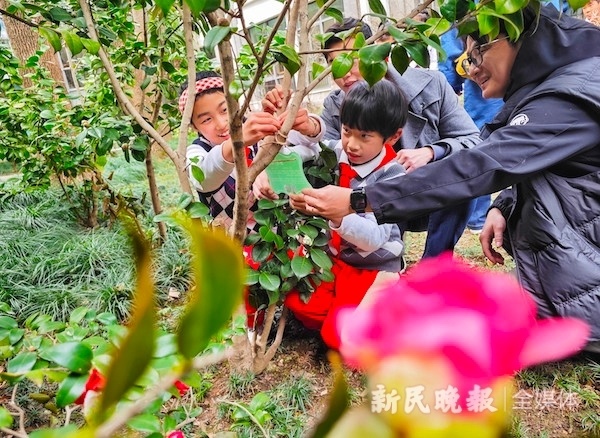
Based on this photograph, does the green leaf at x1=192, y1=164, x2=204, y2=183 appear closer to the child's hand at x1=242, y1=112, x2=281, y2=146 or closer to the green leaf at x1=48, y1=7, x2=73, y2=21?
the child's hand at x1=242, y1=112, x2=281, y2=146

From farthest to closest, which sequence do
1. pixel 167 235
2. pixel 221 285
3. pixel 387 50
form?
1. pixel 167 235
2. pixel 387 50
3. pixel 221 285

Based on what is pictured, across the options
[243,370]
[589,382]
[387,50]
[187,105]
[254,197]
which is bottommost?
[589,382]

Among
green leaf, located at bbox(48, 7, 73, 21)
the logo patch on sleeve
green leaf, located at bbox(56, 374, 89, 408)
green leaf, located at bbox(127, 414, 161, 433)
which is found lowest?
green leaf, located at bbox(127, 414, 161, 433)

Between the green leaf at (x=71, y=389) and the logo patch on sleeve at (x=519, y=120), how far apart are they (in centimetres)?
130

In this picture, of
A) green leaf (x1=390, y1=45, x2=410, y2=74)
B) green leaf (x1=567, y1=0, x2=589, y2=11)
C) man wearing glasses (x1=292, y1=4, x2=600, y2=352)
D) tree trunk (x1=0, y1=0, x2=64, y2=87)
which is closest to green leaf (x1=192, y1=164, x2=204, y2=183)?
man wearing glasses (x1=292, y1=4, x2=600, y2=352)

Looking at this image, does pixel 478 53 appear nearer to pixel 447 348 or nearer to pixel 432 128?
pixel 432 128

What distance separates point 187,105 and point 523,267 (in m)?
1.24

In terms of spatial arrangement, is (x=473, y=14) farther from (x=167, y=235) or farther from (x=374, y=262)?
(x=167, y=235)

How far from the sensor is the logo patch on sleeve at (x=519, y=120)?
133 cm

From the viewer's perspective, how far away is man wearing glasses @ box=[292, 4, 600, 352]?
130 centimetres

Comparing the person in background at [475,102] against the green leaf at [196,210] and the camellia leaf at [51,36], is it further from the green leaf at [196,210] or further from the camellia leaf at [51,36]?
the camellia leaf at [51,36]

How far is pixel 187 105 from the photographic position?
1441 mm

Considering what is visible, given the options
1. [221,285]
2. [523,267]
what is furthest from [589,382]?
[221,285]

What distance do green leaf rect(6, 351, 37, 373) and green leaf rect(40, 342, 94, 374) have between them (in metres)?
0.14
